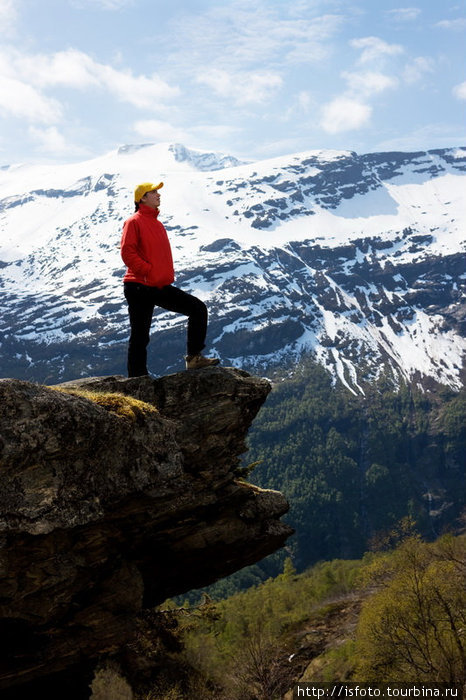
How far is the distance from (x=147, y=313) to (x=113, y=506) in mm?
5471

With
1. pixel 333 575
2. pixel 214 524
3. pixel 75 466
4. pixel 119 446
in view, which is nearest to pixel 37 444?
pixel 75 466

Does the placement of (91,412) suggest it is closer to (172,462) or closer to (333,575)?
(172,462)

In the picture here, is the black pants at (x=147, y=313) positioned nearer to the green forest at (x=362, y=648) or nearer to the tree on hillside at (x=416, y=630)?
the green forest at (x=362, y=648)

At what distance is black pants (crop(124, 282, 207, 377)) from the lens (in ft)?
53.0

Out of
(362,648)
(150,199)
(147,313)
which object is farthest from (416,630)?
(150,199)

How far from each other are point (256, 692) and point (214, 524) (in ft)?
63.2

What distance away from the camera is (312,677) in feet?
118

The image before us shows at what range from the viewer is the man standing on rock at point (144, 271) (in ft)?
52.2

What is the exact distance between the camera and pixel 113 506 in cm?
1410

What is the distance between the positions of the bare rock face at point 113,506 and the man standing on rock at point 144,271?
1.47 m

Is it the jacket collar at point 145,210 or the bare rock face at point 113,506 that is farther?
the jacket collar at point 145,210

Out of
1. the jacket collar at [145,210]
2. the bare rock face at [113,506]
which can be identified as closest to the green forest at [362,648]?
the bare rock face at [113,506]

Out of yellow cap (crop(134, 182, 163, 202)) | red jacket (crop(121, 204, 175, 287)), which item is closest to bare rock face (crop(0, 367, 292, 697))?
red jacket (crop(121, 204, 175, 287))

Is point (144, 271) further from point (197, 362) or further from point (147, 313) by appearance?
point (197, 362)
